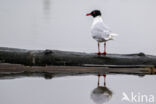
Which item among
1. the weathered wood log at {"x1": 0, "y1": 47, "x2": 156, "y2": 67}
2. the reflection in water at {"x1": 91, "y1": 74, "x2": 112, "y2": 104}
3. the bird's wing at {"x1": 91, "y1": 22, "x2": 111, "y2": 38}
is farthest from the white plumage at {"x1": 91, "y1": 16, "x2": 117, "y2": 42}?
the reflection in water at {"x1": 91, "y1": 74, "x2": 112, "y2": 104}

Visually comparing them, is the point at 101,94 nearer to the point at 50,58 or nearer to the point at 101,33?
the point at 50,58

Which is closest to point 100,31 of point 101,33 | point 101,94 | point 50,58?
point 101,33

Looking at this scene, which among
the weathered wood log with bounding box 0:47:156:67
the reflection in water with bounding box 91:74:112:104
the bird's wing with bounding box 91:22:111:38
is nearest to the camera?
the reflection in water with bounding box 91:74:112:104

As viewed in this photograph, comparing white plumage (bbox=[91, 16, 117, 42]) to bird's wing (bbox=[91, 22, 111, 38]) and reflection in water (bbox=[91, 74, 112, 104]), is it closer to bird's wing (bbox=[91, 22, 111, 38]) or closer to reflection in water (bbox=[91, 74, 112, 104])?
bird's wing (bbox=[91, 22, 111, 38])

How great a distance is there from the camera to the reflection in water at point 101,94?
6547mm

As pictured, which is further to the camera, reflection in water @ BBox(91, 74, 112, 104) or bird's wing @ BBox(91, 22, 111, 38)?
bird's wing @ BBox(91, 22, 111, 38)

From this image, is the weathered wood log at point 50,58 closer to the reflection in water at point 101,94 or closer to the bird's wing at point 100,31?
the bird's wing at point 100,31

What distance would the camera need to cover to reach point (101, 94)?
683 cm

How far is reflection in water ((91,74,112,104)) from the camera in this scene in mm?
6547

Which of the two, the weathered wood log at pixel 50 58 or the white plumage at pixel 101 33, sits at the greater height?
the white plumage at pixel 101 33

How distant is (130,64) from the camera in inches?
316

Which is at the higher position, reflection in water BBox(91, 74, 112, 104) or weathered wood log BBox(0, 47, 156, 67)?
weathered wood log BBox(0, 47, 156, 67)

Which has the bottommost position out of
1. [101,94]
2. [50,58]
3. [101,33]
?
[101,94]

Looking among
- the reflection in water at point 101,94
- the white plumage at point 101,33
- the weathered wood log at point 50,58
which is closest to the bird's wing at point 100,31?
the white plumage at point 101,33
